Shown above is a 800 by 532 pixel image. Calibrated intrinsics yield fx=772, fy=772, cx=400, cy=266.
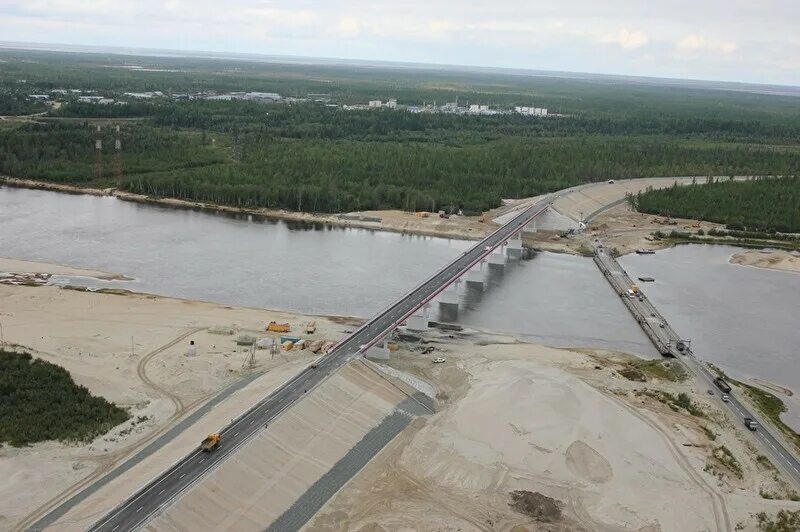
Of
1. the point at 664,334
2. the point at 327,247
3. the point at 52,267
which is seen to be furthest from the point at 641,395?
the point at 52,267

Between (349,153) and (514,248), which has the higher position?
(349,153)

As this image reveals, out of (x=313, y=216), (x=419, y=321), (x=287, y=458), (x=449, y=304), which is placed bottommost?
(x=449, y=304)

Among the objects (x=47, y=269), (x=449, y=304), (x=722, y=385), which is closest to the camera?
(x=722, y=385)

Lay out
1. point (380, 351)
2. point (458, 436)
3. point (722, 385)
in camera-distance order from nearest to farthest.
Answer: point (458, 436)
point (722, 385)
point (380, 351)

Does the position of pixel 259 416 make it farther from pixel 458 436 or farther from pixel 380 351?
pixel 380 351

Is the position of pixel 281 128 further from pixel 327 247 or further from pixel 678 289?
pixel 678 289

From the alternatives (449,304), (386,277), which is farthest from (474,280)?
(386,277)
